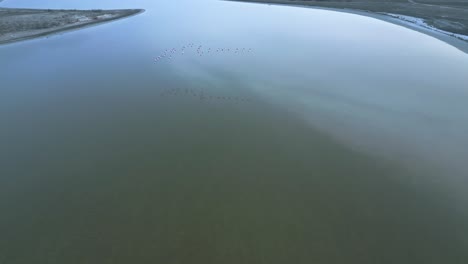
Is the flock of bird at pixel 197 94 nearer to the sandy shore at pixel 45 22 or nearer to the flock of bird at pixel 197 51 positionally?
the flock of bird at pixel 197 51

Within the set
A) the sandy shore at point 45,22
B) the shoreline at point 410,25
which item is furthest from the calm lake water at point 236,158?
the sandy shore at point 45,22

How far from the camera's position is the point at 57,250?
6309 mm

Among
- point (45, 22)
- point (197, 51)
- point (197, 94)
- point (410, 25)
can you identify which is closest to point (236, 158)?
point (197, 94)

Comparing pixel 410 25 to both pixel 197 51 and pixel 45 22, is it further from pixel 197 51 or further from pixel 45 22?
pixel 45 22

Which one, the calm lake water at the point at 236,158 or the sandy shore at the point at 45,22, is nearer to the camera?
the calm lake water at the point at 236,158

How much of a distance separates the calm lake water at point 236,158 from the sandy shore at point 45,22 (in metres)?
7.15

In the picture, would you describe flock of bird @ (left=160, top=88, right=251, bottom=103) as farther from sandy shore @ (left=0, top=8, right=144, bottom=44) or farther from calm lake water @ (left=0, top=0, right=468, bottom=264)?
sandy shore @ (left=0, top=8, right=144, bottom=44)

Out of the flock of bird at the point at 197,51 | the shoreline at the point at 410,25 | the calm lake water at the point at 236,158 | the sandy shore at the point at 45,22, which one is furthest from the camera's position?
the sandy shore at the point at 45,22

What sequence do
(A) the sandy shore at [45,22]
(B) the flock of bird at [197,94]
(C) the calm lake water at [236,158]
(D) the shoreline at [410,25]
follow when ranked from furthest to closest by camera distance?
(A) the sandy shore at [45,22] → (D) the shoreline at [410,25] → (B) the flock of bird at [197,94] → (C) the calm lake water at [236,158]

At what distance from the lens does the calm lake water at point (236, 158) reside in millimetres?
6469

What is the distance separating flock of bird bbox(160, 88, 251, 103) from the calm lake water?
0.10m

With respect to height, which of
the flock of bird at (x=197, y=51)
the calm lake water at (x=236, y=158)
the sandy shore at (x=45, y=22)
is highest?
the sandy shore at (x=45, y=22)

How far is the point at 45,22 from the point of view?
2683cm

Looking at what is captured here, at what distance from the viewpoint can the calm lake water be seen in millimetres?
6469
